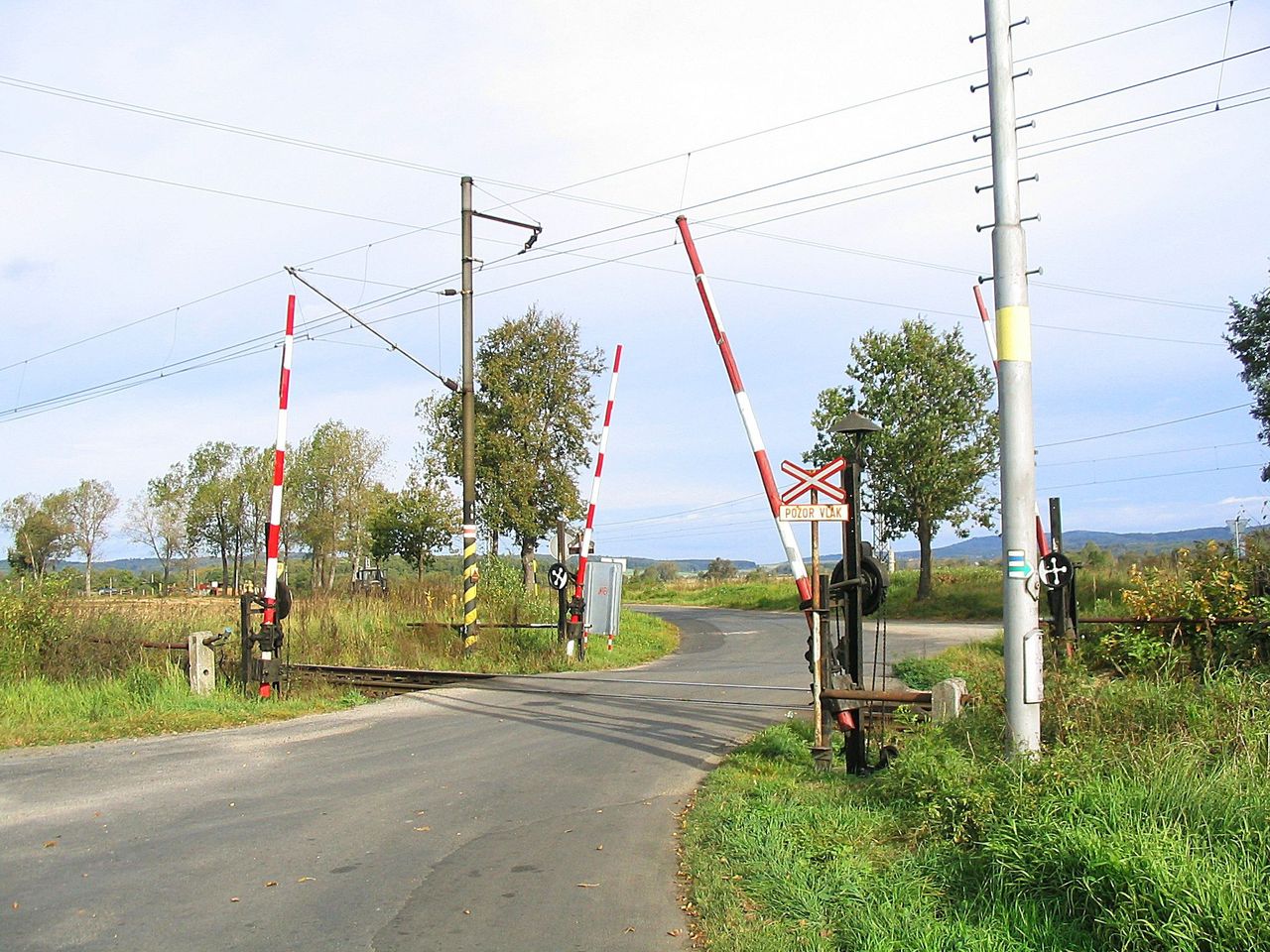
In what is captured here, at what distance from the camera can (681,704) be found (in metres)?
15.2

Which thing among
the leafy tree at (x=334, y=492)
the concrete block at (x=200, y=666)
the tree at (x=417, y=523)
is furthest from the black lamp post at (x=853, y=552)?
the leafy tree at (x=334, y=492)

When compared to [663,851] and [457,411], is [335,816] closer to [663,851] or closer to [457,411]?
[663,851]

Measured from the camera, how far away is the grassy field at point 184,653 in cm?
1465

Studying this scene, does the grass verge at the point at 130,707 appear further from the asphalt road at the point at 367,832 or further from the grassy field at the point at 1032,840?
the grassy field at the point at 1032,840

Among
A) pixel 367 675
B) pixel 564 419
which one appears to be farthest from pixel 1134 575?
pixel 564 419

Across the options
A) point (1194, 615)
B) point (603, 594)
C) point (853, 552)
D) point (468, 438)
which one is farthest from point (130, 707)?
point (1194, 615)

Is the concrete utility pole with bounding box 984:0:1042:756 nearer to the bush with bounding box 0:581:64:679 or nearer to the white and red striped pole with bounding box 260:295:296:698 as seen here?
the white and red striped pole with bounding box 260:295:296:698

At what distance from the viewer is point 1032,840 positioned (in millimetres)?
5625

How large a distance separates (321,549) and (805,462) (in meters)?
30.0

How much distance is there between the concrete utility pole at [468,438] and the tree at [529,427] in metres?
14.4

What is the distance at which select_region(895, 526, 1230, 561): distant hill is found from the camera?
1095 inches

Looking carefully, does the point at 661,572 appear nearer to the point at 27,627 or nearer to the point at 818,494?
the point at 27,627

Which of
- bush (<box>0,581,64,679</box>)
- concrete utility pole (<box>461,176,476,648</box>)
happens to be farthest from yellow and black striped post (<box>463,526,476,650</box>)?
bush (<box>0,581,64,679</box>)

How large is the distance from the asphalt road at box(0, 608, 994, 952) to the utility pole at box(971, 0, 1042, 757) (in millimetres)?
2696
